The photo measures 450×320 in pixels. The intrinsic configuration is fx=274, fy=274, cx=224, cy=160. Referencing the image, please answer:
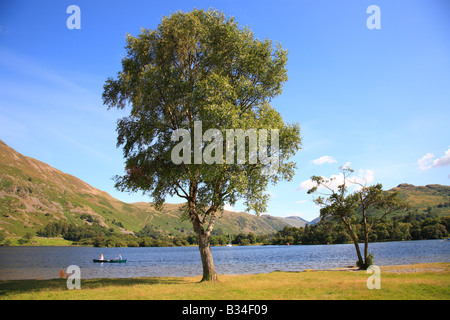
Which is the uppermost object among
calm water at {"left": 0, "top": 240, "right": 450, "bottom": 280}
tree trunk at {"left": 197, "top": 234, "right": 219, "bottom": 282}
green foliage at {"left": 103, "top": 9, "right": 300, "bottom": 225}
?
green foliage at {"left": 103, "top": 9, "right": 300, "bottom": 225}

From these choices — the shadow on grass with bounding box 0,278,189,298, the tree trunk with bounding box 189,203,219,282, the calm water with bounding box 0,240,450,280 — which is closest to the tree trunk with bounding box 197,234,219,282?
the tree trunk with bounding box 189,203,219,282

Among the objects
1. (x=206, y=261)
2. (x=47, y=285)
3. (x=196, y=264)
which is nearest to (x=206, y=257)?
(x=206, y=261)

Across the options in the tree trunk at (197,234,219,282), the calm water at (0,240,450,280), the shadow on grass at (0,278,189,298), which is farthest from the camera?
the calm water at (0,240,450,280)

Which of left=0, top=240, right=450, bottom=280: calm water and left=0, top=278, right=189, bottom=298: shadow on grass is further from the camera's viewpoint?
left=0, top=240, right=450, bottom=280: calm water

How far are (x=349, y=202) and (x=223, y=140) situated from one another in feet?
96.9

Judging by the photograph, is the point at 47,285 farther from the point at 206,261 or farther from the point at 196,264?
the point at 196,264

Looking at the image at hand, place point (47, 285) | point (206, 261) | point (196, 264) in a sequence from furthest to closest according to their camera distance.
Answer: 1. point (196, 264)
2. point (206, 261)
3. point (47, 285)

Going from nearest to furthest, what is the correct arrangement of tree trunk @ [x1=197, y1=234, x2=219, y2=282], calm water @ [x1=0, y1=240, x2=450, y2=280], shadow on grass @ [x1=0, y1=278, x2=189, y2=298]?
1. shadow on grass @ [x1=0, y1=278, x2=189, y2=298]
2. tree trunk @ [x1=197, y1=234, x2=219, y2=282]
3. calm water @ [x1=0, y1=240, x2=450, y2=280]

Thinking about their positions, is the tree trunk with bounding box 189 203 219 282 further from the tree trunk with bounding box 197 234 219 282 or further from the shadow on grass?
the shadow on grass

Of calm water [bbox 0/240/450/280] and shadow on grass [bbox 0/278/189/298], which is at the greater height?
shadow on grass [bbox 0/278/189/298]
